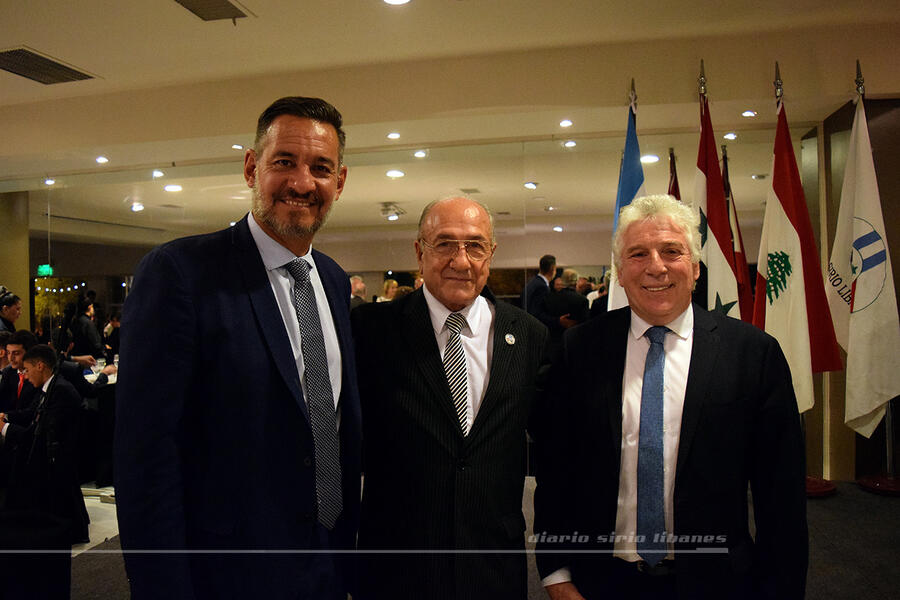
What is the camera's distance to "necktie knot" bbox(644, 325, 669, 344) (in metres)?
1.47

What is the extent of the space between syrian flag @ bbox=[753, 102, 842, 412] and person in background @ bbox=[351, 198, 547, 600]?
2.56 metres

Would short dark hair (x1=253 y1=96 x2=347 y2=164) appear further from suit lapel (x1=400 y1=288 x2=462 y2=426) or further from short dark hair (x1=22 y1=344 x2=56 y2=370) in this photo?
short dark hair (x1=22 y1=344 x2=56 y2=370)

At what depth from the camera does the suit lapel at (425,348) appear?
4.83ft

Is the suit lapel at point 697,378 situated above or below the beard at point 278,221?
below

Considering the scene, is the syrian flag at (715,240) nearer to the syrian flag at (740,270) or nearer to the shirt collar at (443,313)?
the syrian flag at (740,270)

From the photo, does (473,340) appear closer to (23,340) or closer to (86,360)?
(23,340)

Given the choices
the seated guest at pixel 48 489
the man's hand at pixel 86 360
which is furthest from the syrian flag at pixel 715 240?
the man's hand at pixel 86 360

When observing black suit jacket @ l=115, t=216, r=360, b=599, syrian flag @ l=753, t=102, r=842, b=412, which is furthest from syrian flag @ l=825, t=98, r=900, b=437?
black suit jacket @ l=115, t=216, r=360, b=599

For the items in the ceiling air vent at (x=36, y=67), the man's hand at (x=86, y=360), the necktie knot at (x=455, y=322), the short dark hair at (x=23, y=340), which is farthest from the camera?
the man's hand at (x=86, y=360)

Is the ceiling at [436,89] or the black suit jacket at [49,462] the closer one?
the black suit jacket at [49,462]

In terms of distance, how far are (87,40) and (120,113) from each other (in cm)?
105

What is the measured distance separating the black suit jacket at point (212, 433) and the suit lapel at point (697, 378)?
0.82 m

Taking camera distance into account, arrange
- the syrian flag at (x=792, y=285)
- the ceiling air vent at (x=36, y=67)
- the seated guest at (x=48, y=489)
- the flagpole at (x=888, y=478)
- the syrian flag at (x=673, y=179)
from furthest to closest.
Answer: the syrian flag at (x=673, y=179)
the ceiling air vent at (x=36, y=67)
the flagpole at (x=888, y=478)
the syrian flag at (x=792, y=285)
the seated guest at (x=48, y=489)

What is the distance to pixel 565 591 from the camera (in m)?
1.50
